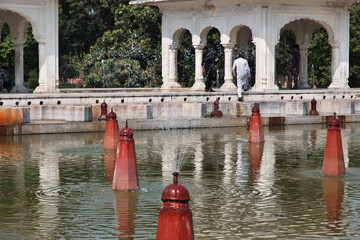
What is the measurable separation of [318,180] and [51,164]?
16.1 ft

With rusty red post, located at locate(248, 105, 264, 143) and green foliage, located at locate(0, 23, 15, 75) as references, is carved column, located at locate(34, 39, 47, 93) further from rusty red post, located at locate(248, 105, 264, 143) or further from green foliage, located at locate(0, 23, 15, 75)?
green foliage, located at locate(0, 23, 15, 75)

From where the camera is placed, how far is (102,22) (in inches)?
2058

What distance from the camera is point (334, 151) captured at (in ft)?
39.6

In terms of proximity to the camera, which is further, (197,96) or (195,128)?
(197,96)

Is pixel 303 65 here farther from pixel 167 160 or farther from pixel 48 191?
pixel 48 191

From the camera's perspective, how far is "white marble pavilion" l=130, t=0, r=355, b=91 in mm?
28469

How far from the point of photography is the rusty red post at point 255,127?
56.2 ft

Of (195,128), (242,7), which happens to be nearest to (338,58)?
(242,7)

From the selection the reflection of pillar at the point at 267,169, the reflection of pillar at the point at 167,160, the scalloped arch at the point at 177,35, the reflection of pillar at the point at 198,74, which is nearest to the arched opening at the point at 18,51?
the scalloped arch at the point at 177,35

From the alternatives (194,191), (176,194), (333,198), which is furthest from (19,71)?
(176,194)

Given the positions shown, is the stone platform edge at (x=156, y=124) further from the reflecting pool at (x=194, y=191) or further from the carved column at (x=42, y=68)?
the carved column at (x=42, y=68)

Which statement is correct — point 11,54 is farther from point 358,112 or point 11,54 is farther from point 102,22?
point 358,112

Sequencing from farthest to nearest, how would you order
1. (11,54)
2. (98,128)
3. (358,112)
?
(11,54), (358,112), (98,128)

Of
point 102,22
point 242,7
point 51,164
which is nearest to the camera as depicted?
point 51,164
